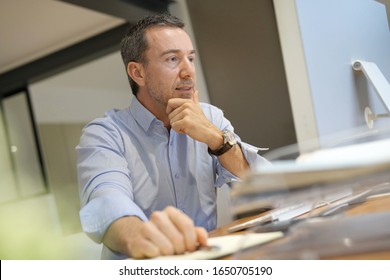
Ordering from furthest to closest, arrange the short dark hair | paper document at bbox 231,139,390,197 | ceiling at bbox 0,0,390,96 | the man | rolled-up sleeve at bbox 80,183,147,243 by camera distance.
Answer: ceiling at bbox 0,0,390,96 → the short dark hair → the man → rolled-up sleeve at bbox 80,183,147,243 → paper document at bbox 231,139,390,197

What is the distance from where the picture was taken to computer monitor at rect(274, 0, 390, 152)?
82 cm

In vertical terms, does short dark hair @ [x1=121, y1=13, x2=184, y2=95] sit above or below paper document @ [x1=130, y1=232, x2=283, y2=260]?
above

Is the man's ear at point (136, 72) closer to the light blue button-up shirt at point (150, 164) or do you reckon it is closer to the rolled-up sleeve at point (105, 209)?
the light blue button-up shirt at point (150, 164)

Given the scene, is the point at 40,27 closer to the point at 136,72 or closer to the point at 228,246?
the point at 136,72

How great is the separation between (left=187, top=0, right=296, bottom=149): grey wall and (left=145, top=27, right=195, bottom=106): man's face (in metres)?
0.08

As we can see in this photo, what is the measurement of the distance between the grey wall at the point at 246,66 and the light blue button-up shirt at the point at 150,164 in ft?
0.15

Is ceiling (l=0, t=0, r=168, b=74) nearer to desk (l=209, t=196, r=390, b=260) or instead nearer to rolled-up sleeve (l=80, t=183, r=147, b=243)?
rolled-up sleeve (l=80, t=183, r=147, b=243)

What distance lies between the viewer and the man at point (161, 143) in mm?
777

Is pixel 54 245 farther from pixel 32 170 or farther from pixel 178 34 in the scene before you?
pixel 178 34

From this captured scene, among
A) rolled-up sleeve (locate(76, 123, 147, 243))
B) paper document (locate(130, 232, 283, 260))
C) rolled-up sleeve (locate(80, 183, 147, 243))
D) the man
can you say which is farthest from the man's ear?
paper document (locate(130, 232, 283, 260))

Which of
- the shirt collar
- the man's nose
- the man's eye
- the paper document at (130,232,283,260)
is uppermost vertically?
the man's eye

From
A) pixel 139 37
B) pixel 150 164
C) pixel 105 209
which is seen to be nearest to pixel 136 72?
pixel 139 37

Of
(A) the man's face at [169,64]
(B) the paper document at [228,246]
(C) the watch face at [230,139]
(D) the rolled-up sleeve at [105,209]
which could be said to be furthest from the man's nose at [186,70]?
(B) the paper document at [228,246]
